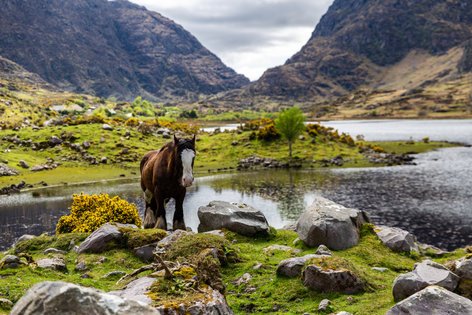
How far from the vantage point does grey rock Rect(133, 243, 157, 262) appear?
19891mm

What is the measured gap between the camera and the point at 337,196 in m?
70.6

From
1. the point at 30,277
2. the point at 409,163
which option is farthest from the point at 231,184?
the point at 30,277

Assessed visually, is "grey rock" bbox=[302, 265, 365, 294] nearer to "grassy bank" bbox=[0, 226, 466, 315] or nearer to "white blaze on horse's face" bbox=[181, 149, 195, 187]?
"grassy bank" bbox=[0, 226, 466, 315]

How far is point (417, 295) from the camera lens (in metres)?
11.9

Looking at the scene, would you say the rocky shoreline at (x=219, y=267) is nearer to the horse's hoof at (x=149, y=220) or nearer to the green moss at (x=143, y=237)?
the green moss at (x=143, y=237)

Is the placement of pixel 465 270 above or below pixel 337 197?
above

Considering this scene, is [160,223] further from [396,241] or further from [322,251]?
[396,241]

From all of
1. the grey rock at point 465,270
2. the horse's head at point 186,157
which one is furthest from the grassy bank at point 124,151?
the grey rock at point 465,270

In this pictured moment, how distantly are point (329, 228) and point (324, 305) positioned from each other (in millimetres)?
7949

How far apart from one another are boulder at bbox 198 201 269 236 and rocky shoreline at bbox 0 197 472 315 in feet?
0.20

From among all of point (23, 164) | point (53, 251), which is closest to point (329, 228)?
point (53, 251)

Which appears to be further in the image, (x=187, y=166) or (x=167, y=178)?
(x=167, y=178)

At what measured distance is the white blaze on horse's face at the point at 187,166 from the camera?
1977cm

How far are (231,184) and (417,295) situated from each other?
7606cm
